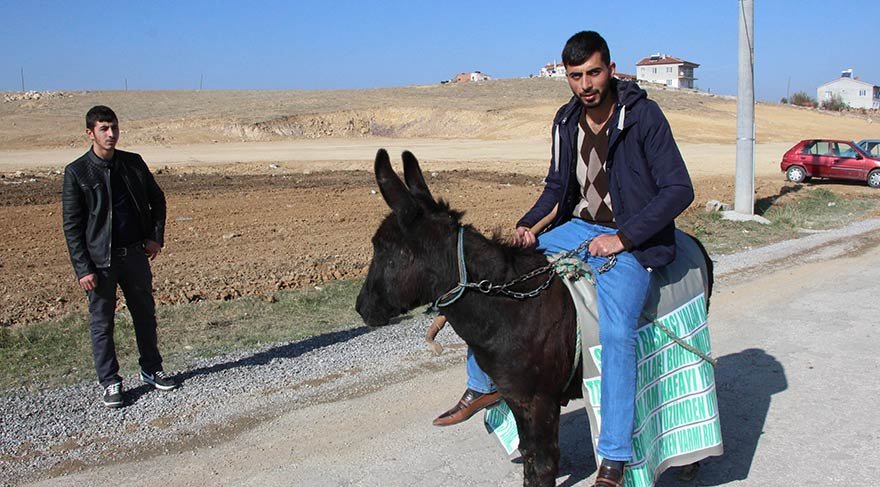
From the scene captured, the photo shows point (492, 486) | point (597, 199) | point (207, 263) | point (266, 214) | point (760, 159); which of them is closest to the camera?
point (597, 199)

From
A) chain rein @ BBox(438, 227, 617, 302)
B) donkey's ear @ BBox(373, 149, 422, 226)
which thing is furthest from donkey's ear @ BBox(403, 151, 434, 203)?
chain rein @ BBox(438, 227, 617, 302)

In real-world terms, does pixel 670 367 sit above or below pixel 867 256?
above

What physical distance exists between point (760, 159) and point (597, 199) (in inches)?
1415

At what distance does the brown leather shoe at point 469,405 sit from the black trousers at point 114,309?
257 cm

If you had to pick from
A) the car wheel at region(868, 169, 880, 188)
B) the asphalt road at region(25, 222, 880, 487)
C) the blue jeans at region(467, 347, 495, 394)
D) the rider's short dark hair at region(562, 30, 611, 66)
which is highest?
the rider's short dark hair at region(562, 30, 611, 66)

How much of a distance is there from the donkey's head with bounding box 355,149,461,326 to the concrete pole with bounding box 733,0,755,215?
568 inches

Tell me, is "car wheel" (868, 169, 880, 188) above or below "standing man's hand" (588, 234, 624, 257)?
below

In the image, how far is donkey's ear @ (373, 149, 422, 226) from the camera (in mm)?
3197

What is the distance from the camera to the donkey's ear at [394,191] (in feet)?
10.5

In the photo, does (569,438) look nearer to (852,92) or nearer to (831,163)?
(831,163)

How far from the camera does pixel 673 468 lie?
463cm

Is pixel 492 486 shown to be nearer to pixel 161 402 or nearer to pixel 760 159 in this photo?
pixel 161 402

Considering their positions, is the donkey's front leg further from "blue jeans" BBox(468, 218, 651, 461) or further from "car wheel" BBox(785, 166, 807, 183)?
"car wheel" BBox(785, 166, 807, 183)

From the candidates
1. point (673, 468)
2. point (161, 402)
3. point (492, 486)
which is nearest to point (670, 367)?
point (673, 468)
